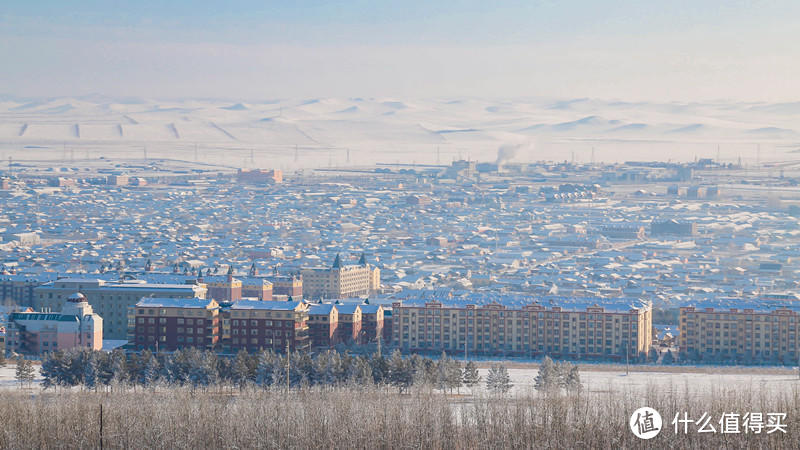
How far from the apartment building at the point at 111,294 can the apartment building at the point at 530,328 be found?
2.85m

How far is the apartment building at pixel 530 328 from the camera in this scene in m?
14.2

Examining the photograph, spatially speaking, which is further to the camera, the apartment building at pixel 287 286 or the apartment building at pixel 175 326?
the apartment building at pixel 287 286

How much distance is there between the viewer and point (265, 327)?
46.0 feet

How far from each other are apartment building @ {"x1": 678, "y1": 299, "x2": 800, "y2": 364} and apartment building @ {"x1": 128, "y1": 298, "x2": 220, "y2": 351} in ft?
15.9

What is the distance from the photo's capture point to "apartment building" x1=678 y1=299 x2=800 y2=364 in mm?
14094

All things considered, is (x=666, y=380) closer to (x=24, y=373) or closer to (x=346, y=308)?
(x=346, y=308)

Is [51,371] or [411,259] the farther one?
[411,259]

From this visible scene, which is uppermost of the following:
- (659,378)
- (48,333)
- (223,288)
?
(223,288)

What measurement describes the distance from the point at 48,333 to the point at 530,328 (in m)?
4.93

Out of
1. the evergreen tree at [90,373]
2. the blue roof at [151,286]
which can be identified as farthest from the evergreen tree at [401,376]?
the blue roof at [151,286]

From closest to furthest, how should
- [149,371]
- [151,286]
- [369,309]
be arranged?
[149,371], [369,309], [151,286]

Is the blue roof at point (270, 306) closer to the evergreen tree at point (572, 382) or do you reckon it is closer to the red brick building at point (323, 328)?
the red brick building at point (323, 328)

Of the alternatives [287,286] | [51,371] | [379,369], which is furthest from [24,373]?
[287,286]

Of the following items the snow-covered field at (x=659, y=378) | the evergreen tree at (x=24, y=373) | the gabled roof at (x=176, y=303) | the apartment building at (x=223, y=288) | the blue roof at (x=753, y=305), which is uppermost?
the gabled roof at (x=176, y=303)
